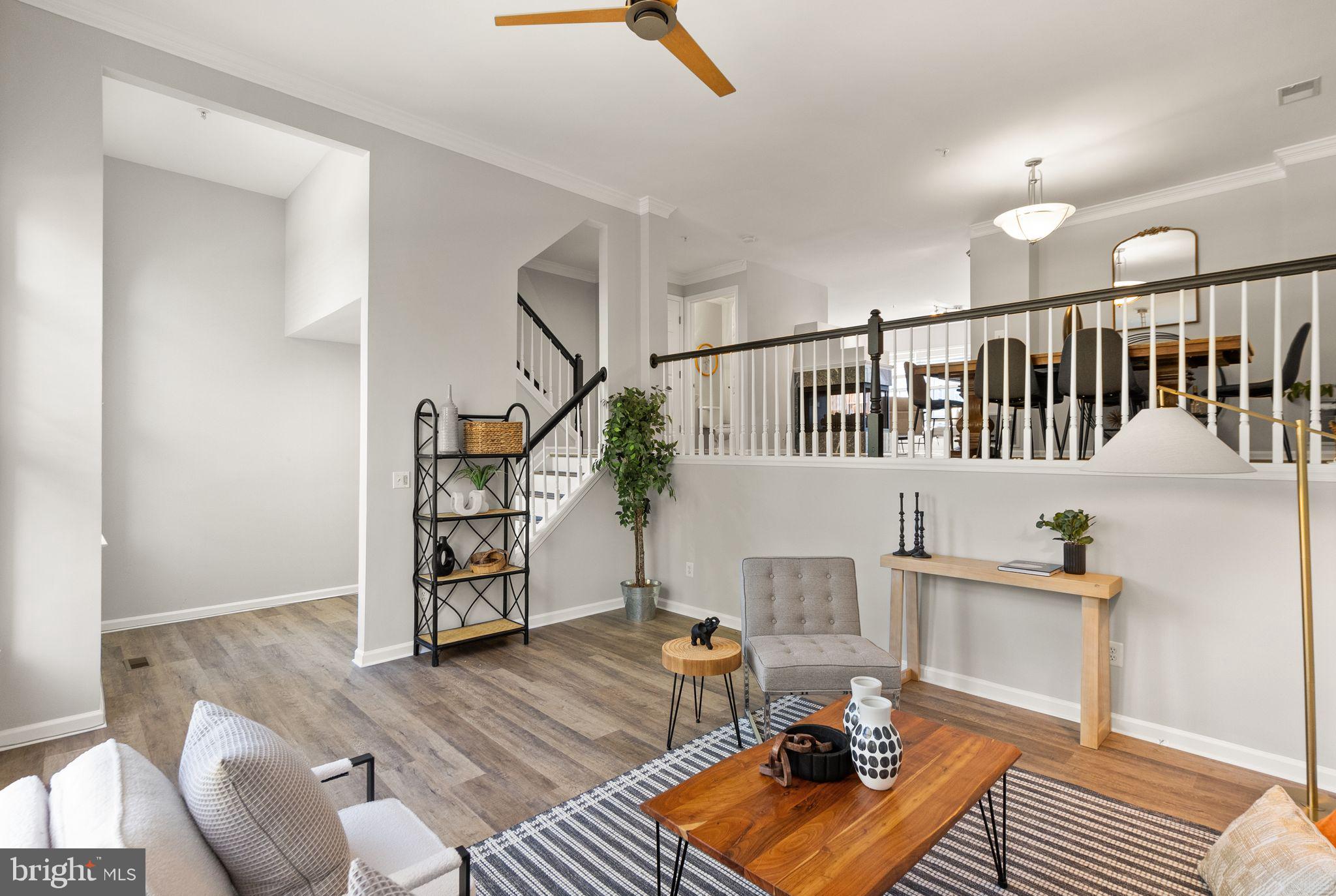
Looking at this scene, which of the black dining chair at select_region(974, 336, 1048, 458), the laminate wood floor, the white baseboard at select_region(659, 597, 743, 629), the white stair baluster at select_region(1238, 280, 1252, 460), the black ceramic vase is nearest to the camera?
the laminate wood floor

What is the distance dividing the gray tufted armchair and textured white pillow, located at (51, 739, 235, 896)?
2.15 m

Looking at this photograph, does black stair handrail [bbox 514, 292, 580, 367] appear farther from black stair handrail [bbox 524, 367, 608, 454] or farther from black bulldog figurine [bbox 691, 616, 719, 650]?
black bulldog figurine [bbox 691, 616, 719, 650]

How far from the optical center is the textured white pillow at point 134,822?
0.98 meters

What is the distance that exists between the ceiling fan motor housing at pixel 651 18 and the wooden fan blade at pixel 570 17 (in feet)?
0.14

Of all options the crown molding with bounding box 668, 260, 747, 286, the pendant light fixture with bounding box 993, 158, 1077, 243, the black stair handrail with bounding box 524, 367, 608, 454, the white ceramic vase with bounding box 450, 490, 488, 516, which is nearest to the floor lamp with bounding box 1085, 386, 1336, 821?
the pendant light fixture with bounding box 993, 158, 1077, 243

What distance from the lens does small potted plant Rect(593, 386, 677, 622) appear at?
5134mm

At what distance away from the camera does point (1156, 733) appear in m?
3.09

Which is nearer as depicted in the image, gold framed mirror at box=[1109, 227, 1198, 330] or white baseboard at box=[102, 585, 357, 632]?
white baseboard at box=[102, 585, 357, 632]

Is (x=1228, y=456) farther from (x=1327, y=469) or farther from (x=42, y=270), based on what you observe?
(x=42, y=270)

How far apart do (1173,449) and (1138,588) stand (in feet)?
4.81

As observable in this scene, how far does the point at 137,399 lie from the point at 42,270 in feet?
7.43

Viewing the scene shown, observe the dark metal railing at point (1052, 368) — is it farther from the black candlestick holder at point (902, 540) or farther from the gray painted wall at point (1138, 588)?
the black candlestick holder at point (902, 540)

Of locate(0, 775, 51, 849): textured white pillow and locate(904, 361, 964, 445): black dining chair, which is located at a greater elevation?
locate(904, 361, 964, 445): black dining chair

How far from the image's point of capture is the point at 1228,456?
81.0 inches
